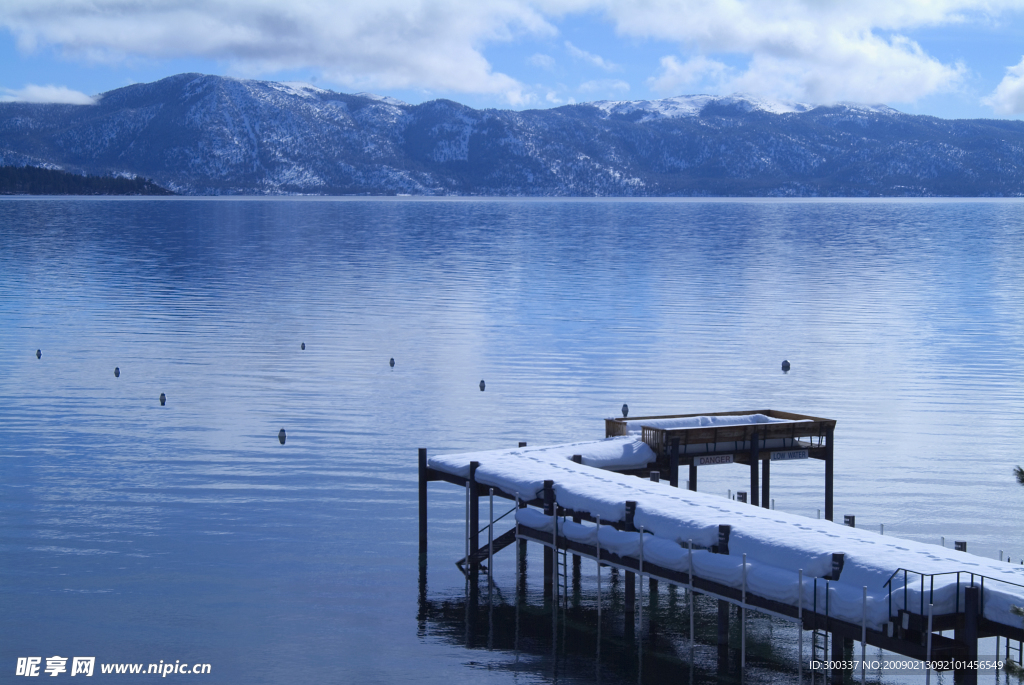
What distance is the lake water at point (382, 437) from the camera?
38344 millimetres

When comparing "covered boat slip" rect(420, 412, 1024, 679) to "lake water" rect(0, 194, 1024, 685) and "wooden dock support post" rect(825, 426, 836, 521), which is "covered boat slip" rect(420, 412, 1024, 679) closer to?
"wooden dock support post" rect(825, 426, 836, 521)

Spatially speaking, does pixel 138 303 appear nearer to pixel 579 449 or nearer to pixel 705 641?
pixel 579 449

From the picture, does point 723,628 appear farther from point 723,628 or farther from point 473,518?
point 473,518

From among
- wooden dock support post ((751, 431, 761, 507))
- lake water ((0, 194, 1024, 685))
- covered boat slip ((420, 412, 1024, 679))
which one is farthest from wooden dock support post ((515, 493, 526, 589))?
wooden dock support post ((751, 431, 761, 507))

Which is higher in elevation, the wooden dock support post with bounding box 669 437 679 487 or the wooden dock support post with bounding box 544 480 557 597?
the wooden dock support post with bounding box 669 437 679 487

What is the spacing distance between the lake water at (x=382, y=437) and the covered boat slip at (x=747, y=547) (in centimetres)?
336

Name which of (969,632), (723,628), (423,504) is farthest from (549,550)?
(969,632)

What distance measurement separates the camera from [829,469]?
4762 cm

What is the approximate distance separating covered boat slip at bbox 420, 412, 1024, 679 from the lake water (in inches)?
132

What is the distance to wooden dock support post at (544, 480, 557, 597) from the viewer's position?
39.8 metres

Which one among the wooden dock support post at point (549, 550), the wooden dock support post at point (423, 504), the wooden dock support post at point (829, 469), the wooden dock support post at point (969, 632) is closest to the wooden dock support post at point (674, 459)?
the wooden dock support post at point (549, 550)

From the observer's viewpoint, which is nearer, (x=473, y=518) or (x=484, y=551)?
(x=473, y=518)

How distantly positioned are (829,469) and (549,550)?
12098mm

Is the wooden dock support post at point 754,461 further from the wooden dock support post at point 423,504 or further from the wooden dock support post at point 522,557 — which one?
the wooden dock support post at point 423,504
